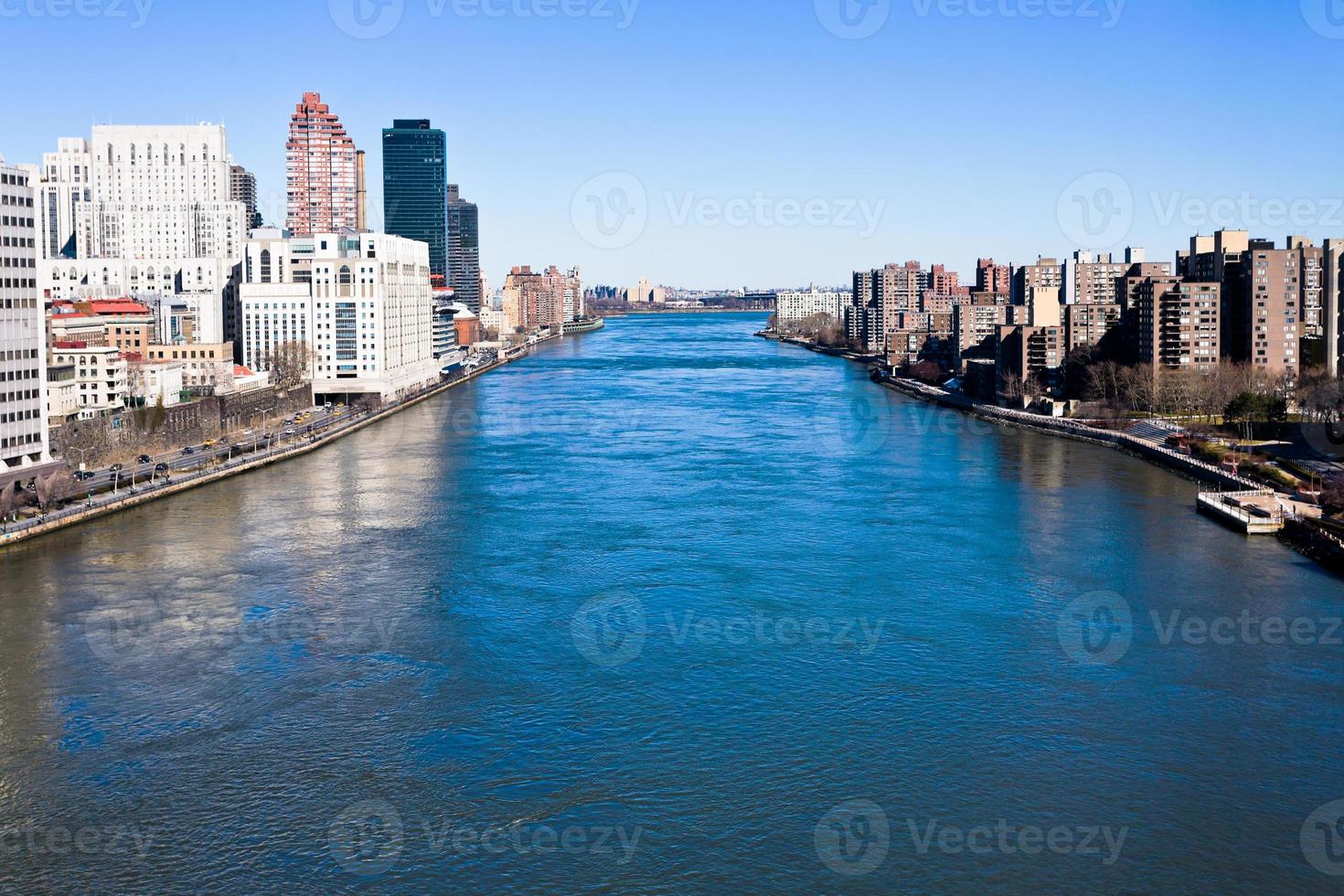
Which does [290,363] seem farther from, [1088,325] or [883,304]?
[883,304]

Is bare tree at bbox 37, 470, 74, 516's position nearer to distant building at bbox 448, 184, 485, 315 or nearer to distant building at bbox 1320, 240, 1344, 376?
distant building at bbox 1320, 240, 1344, 376

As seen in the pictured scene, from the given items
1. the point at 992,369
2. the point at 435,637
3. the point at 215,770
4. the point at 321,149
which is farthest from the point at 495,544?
the point at 321,149

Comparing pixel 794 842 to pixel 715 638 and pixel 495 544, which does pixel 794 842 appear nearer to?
pixel 715 638

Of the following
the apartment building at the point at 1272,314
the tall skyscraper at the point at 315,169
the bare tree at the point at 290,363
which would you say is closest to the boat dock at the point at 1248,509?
the apartment building at the point at 1272,314

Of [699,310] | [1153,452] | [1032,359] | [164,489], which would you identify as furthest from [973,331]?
[699,310]

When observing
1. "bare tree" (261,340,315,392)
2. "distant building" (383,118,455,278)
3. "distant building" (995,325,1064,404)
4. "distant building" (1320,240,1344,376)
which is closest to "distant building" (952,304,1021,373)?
"distant building" (995,325,1064,404)

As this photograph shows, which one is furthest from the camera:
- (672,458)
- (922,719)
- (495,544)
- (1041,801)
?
(672,458)

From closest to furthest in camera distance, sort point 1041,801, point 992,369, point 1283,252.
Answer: point 1041,801
point 1283,252
point 992,369
